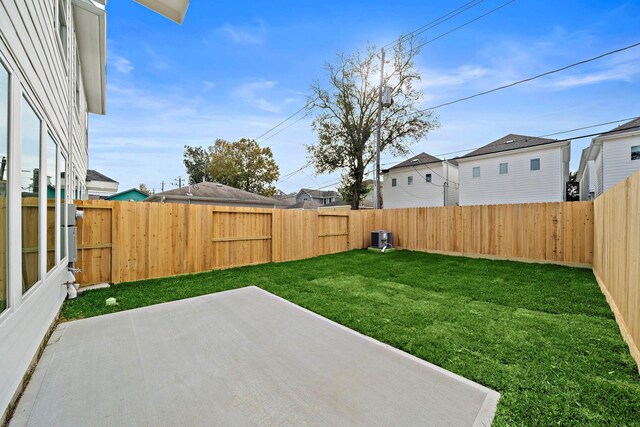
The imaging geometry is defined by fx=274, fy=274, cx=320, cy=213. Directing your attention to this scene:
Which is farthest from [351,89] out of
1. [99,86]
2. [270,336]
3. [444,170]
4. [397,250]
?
[270,336]

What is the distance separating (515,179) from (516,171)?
44 centimetres

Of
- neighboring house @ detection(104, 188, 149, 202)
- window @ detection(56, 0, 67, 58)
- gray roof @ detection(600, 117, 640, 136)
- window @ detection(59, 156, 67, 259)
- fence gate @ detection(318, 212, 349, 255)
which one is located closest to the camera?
window @ detection(59, 156, 67, 259)

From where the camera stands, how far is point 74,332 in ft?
9.64

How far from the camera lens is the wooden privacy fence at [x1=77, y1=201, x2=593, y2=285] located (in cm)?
497

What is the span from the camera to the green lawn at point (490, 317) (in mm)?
1852

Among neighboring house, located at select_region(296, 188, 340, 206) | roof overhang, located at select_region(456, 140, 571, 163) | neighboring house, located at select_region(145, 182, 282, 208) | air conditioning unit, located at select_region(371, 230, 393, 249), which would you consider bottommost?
air conditioning unit, located at select_region(371, 230, 393, 249)

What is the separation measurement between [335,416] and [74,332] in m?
3.00

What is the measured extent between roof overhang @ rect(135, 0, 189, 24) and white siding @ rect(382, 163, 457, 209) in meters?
17.8

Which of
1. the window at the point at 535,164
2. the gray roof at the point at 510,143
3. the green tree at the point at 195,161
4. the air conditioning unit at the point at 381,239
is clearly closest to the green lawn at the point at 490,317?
the air conditioning unit at the point at 381,239

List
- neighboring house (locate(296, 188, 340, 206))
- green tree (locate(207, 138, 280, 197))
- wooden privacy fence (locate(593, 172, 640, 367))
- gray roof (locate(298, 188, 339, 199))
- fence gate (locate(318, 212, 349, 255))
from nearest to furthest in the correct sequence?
1. wooden privacy fence (locate(593, 172, 640, 367))
2. fence gate (locate(318, 212, 349, 255))
3. green tree (locate(207, 138, 280, 197))
4. neighboring house (locate(296, 188, 340, 206))
5. gray roof (locate(298, 188, 339, 199))

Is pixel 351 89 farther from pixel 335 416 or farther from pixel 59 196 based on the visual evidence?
pixel 335 416

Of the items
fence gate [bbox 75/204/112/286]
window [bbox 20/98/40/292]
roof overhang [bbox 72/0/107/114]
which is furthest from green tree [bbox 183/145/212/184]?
window [bbox 20/98/40/292]

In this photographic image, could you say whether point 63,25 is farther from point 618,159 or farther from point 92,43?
point 618,159

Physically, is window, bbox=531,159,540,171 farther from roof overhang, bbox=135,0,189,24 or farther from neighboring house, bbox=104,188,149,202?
neighboring house, bbox=104,188,149,202
